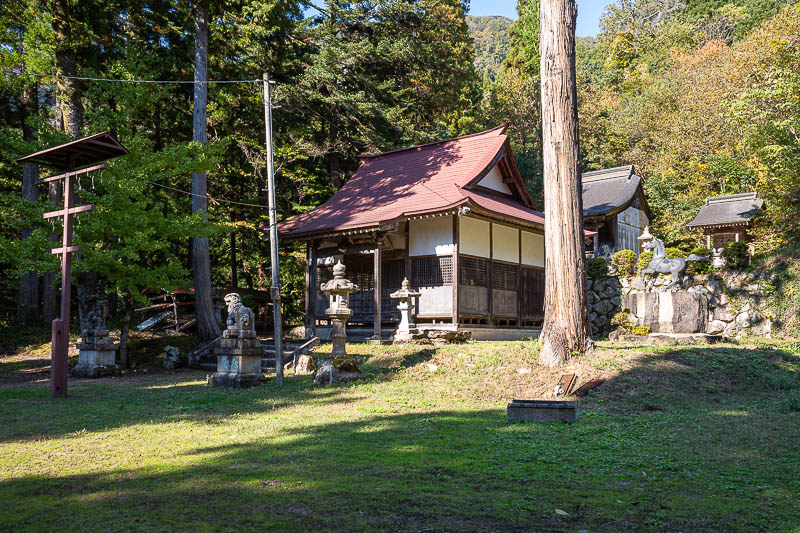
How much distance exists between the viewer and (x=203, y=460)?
18.9 feet

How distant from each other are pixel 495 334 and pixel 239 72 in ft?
47.2

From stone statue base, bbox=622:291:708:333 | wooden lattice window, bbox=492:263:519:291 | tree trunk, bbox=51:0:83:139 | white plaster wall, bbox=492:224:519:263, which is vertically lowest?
stone statue base, bbox=622:291:708:333

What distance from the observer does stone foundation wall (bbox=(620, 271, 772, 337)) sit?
1938 centimetres

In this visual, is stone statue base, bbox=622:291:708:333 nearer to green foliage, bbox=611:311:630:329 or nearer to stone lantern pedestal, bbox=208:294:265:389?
green foliage, bbox=611:311:630:329

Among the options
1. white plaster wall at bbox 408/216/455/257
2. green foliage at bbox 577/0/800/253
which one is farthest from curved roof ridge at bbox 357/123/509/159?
green foliage at bbox 577/0/800/253

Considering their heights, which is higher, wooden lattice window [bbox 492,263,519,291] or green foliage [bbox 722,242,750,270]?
green foliage [bbox 722,242,750,270]

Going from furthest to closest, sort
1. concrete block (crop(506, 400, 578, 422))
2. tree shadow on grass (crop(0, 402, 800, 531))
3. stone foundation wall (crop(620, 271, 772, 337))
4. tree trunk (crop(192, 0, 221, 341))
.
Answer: stone foundation wall (crop(620, 271, 772, 337)) < tree trunk (crop(192, 0, 221, 341)) < concrete block (crop(506, 400, 578, 422)) < tree shadow on grass (crop(0, 402, 800, 531))

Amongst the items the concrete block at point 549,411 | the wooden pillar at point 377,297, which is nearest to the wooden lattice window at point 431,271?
the wooden pillar at point 377,297

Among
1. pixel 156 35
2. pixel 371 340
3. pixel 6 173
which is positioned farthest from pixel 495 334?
pixel 6 173

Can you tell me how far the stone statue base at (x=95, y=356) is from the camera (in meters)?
15.5

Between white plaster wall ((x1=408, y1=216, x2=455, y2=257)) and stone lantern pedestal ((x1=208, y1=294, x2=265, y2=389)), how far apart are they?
7.13 metres

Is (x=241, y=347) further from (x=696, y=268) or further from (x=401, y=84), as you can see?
(x=401, y=84)

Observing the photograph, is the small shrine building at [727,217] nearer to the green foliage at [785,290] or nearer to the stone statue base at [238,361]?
the green foliage at [785,290]

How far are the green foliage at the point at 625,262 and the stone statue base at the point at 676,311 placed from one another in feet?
22.0
